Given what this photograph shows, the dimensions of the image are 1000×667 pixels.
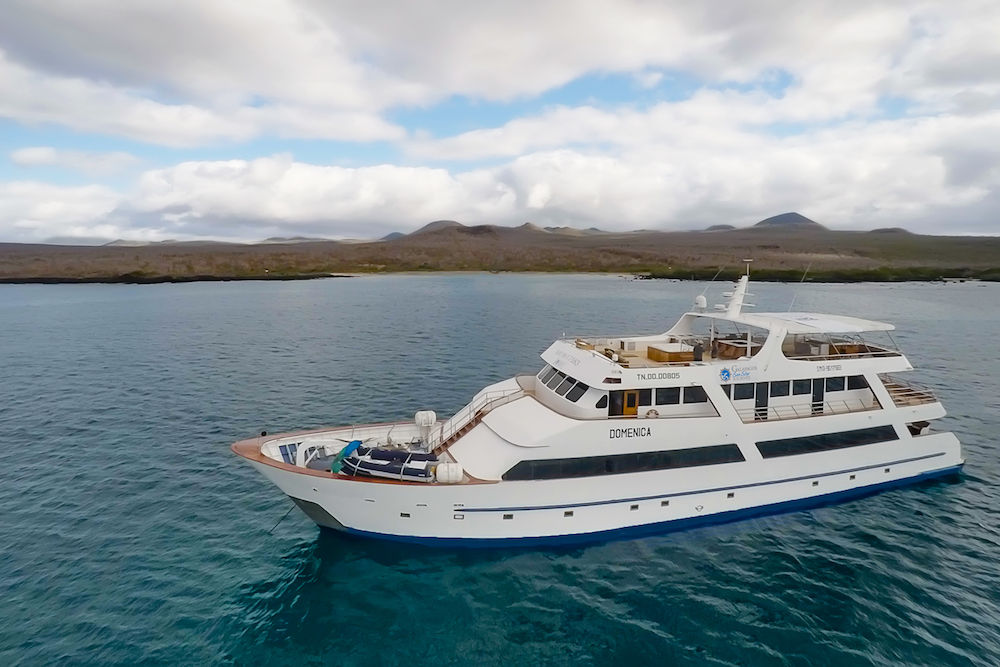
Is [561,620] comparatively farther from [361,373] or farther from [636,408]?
[361,373]

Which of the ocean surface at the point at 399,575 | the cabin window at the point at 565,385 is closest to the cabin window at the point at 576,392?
the cabin window at the point at 565,385

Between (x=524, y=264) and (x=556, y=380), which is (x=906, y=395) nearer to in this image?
(x=556, y=380)

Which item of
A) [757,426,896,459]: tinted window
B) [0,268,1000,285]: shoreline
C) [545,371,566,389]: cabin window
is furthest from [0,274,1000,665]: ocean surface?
[0,268,1000,285]: shoreline

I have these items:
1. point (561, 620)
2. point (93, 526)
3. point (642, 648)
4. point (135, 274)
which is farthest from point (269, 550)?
point (135, 274)

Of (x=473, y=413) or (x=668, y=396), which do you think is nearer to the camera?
(x=668, y=396)

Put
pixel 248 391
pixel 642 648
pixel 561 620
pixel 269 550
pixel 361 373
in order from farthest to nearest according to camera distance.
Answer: pixel 361 373 → pixel 248 391 → pixel 269 550 → pixel 561 620 → pixel 642 648

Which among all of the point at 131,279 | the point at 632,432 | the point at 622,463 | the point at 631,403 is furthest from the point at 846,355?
the point at 131,279
